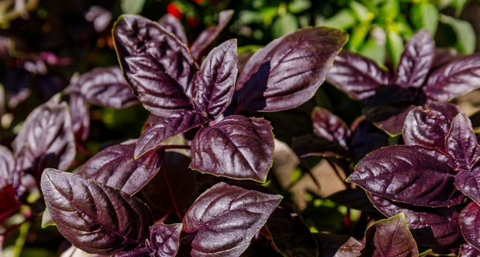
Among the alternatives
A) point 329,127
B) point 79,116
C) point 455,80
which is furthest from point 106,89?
point 455,80

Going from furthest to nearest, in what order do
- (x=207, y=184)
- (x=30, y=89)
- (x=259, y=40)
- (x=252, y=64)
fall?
(x=259, y=40), (x=30, y=89), (x=207, y=184), (x=252, y=64)

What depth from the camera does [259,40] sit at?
74.5 inches

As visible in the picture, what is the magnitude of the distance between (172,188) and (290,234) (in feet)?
0.78

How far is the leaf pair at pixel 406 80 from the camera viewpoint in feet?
2.92

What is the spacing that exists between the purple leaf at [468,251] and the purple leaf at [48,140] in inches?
27.8

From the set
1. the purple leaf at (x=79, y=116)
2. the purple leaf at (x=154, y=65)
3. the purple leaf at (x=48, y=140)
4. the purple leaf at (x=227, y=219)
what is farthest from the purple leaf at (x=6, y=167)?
the purple leaf at (x=227, y=219)

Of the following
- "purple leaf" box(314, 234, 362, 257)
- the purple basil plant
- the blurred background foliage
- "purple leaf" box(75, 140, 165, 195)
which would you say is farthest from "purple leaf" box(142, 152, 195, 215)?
the blurred background foliage

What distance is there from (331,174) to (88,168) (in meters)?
0.71

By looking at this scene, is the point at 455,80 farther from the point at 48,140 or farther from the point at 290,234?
the point at 48,140

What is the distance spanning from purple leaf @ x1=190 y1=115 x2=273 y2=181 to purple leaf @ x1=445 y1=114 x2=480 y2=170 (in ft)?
0.93

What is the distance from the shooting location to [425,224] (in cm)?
72

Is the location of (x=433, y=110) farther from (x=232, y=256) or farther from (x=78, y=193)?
(x=78, y=193)

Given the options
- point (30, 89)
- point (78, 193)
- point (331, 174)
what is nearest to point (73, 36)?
point (30, 89)

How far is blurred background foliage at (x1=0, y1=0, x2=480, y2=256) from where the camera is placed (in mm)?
1544
